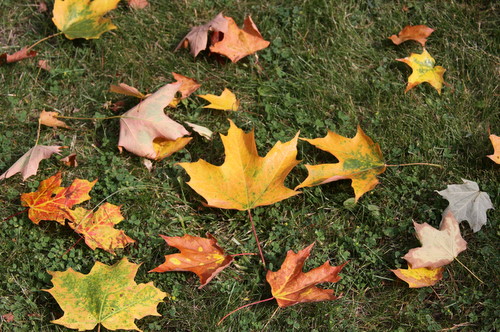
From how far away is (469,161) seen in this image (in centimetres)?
269

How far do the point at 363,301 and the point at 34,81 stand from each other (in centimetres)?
199

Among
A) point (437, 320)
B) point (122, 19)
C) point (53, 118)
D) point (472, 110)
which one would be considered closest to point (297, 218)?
point (437, 320)

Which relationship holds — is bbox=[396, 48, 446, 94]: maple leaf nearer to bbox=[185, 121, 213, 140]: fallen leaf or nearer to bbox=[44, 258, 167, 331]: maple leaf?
bbox=[185, 121, 213, 140]: fallen leaf

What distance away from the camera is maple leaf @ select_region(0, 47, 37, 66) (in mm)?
2986

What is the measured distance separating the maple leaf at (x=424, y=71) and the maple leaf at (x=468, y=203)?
1.97ft

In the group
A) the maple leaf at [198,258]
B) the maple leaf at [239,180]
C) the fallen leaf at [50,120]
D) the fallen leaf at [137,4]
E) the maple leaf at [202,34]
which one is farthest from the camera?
the fallen leaf at [137,4]

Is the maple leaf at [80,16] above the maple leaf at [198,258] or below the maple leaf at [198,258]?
above

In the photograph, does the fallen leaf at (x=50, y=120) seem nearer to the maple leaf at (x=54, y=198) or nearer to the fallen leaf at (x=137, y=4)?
the maple leaf at (x=54, y=198)

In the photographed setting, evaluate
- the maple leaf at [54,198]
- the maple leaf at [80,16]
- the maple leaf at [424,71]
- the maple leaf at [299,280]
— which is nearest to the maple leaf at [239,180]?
the maple leaf at [299,280]

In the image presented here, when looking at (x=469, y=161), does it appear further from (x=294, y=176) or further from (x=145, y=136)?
(x=145, y=136)

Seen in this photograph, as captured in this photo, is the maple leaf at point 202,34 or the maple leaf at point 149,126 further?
the maple leaf at point 202,34

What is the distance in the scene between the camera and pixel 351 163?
2.56 metres

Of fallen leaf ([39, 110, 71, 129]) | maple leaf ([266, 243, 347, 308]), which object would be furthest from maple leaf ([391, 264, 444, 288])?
fallen leaf ([39, 110, 71, 129])

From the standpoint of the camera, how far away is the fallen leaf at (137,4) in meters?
3.23
